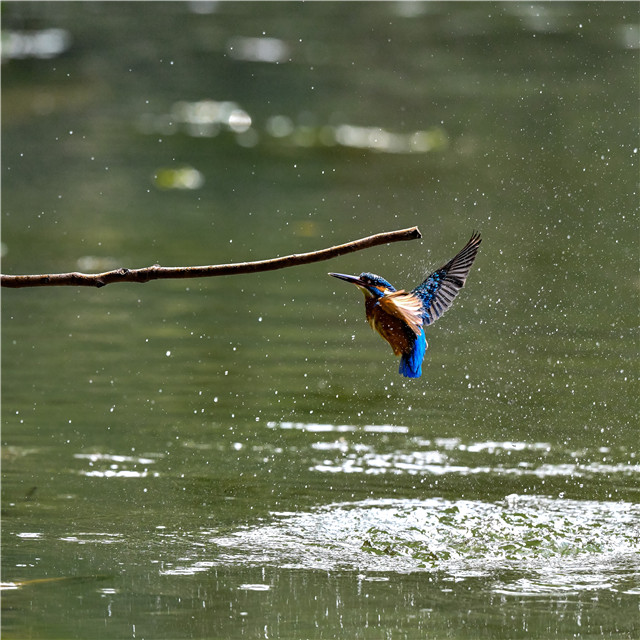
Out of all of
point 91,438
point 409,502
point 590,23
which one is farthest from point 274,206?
point 590,23

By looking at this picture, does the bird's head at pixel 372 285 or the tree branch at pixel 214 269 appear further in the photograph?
the bird's head at pixel 372 285

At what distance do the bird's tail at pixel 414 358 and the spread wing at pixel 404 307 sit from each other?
5 cm

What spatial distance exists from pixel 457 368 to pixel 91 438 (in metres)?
1.74

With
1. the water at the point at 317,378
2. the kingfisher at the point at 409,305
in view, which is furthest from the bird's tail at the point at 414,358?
the water at the point at 317,378

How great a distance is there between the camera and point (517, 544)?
386 cm

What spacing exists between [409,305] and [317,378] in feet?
7.53

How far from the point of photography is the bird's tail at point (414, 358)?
3.37 metres

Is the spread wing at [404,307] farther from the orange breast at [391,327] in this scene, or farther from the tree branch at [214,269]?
the tree branch at [214,269]

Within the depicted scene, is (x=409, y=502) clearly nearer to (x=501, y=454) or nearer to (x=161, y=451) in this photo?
(x=501, y=454)

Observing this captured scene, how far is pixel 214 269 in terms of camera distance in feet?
9.14

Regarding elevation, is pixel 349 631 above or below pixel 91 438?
below

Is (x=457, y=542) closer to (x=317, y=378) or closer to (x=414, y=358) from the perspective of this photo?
(x=414, y=358)

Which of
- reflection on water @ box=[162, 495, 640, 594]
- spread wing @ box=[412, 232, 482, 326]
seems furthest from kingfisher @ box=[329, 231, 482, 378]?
reflection on water @ box=[162, 495, 640, 594]

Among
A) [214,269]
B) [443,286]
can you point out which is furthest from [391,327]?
[214,269]
